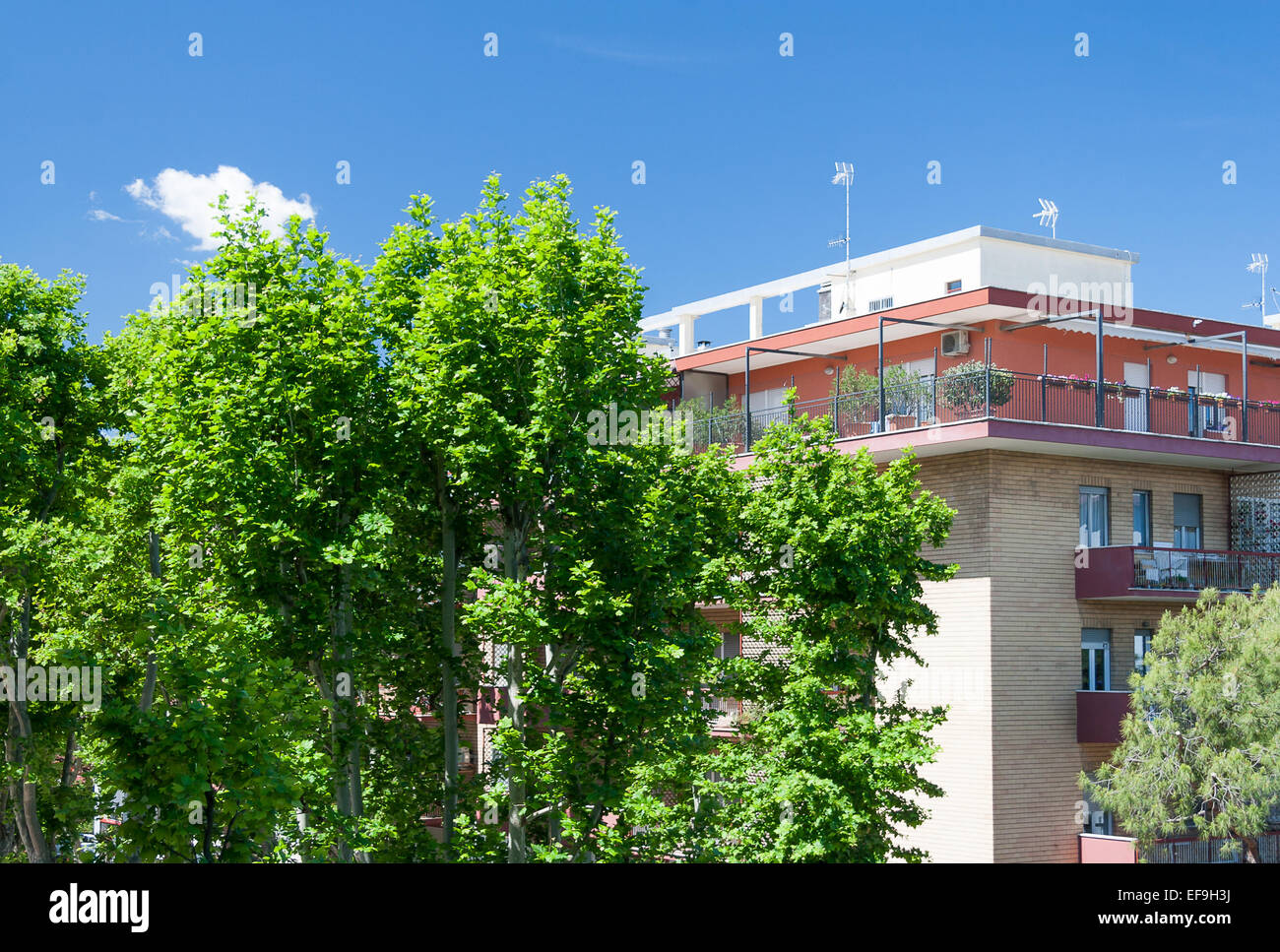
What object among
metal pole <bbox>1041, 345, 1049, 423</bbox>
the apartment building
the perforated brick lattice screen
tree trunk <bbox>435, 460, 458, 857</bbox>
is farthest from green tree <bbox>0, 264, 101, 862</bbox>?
the perforated brick lattice screen

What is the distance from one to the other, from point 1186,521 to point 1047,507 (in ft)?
17.3

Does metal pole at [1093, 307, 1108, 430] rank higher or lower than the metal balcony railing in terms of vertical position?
higher

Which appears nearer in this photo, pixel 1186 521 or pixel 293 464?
pixel 293 464

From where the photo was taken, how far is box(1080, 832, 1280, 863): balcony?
28062 mm

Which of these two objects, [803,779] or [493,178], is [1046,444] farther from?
[493,178]

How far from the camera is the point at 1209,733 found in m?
26.8

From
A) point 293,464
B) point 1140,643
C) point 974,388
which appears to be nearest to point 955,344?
point 974,388

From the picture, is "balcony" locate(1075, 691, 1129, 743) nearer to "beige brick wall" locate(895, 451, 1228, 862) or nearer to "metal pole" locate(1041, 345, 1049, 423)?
"beige brick wall" locate(895, 451, 1228, 862)

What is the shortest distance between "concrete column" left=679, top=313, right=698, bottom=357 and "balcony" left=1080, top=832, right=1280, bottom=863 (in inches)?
1195

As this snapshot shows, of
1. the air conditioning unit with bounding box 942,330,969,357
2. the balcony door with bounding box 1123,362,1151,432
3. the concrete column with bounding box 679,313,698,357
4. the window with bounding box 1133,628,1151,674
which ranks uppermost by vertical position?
the concrete column with bounding box 679,313,698,357

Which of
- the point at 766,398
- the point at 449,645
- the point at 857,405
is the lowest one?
the point at 449,645

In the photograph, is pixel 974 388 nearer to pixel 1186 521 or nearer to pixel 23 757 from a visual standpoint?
pixel 1186 521

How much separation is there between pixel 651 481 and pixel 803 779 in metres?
6.47

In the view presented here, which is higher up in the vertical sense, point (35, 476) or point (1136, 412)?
point (1136, 412)
